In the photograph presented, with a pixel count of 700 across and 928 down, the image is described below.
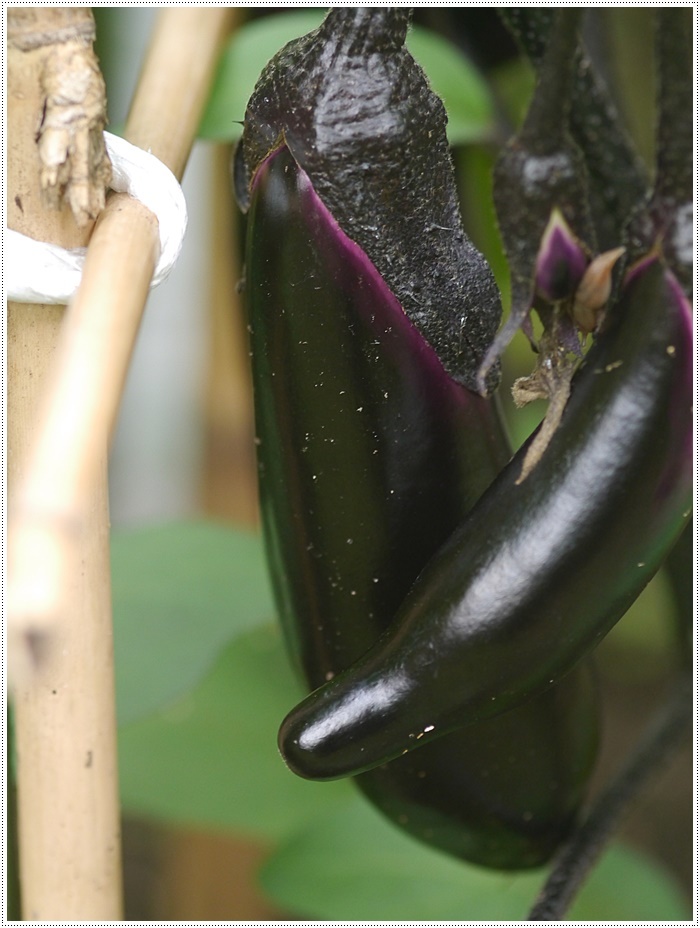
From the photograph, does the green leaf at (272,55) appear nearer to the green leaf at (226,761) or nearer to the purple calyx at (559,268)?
the purple calyx at (559,268)

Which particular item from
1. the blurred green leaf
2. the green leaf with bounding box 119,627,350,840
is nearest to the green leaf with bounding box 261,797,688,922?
the green leaf with bounding box 119,627,350,840

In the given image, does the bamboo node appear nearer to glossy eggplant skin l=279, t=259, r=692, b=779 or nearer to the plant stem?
glossy eggplant skin l=279, t=259, r=692, b=779

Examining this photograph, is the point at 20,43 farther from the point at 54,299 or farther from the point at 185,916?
the point at 185,916

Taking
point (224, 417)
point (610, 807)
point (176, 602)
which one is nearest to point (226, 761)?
point (176, 602)

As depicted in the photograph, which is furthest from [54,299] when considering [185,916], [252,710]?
[185,916]

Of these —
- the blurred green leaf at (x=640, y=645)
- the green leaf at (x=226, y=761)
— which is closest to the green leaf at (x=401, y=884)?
the green leaf at (x=226, y=761)

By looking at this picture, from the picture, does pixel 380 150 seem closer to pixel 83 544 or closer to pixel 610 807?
pixel 83 544

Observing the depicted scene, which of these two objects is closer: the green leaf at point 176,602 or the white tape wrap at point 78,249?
the white tape wrap at point 78,249
